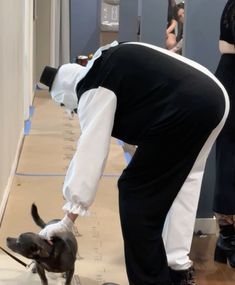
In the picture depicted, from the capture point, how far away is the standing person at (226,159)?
2291 mm

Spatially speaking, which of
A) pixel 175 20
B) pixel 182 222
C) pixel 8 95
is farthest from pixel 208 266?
pixel 175 20

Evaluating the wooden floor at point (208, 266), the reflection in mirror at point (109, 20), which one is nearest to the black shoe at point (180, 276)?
the wooden floor at point (208, 266)

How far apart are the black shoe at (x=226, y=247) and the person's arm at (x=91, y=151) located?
3.35 ft

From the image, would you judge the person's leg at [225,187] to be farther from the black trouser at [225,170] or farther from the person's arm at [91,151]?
the person's arm at [91,151]

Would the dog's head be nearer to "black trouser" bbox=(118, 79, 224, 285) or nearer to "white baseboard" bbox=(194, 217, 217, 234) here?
"black trouser" bbox=(118, 79, 224, 285)

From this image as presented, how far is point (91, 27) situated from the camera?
7.80m

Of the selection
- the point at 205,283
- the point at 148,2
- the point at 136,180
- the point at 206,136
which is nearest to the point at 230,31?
the point at 206,136

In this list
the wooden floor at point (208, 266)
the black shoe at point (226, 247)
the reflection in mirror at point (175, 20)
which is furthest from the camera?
the reflection in mirror at point (175, 20)

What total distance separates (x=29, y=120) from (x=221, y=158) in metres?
2.74

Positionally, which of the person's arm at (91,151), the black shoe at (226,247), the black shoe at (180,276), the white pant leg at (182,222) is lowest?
the black shoe at (226,247)

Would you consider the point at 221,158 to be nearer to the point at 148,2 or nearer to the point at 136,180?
the point at 136,180

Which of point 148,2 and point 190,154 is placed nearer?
point 190,154

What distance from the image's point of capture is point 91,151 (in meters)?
1.61

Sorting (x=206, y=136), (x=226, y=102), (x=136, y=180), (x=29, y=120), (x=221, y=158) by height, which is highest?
(x=226, y=102)
